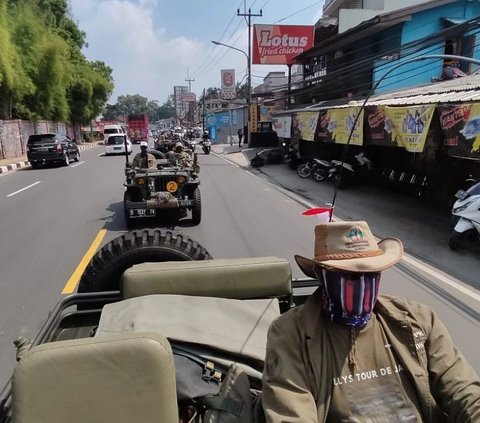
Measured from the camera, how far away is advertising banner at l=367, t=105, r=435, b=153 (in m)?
9.19

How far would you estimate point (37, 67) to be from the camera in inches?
1261

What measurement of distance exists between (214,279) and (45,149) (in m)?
21.8

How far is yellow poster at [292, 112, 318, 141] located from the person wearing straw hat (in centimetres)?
1471

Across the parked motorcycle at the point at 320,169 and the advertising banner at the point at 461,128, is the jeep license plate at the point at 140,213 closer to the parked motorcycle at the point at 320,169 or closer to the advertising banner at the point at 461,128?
the advertising banner at the point at 461,128

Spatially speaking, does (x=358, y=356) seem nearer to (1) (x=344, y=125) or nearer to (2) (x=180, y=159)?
(2) (x=180, y=159)

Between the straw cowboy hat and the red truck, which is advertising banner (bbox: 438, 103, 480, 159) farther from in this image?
the red truck

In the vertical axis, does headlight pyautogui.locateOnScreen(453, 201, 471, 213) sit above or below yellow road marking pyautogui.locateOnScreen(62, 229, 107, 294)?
above

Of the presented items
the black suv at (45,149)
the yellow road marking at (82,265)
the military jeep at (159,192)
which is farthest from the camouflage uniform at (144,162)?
the black suv at (45,149)

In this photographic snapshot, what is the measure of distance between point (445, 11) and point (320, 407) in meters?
21.9

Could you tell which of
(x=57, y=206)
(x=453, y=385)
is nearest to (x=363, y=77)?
(x=57, y=206)

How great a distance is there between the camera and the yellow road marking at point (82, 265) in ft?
18.1

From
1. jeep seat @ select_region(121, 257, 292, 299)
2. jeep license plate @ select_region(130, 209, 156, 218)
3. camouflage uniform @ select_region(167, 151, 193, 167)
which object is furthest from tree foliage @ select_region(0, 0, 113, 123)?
jeep seat @ select_region(121, 257, 292, 299)

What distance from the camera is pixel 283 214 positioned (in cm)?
1035

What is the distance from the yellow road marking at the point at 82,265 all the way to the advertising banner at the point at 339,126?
286 inches
